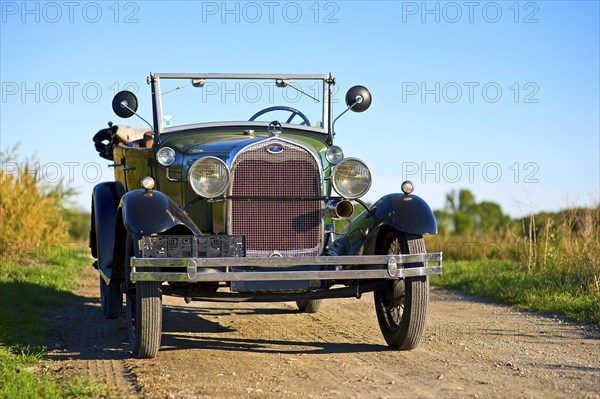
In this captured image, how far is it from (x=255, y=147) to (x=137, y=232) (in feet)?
3.91

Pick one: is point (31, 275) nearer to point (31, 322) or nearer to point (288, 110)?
point (31, 322)

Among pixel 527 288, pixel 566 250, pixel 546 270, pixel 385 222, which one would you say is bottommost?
pixel 527 288

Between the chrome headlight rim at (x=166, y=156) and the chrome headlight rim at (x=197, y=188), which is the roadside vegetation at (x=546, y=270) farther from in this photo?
the chrome headlight rim at (x=166, y=156)

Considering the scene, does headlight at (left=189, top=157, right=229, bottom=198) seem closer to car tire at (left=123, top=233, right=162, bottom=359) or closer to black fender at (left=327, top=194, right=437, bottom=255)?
car tire at (left=123, top=233, right=162, bottom=359)

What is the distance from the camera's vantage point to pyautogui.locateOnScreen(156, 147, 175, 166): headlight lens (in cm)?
720

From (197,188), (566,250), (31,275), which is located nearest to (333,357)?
(197,188)

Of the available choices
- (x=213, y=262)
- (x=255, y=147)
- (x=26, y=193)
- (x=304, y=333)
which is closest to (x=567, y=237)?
(x=304, y=333)

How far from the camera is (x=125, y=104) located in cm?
731

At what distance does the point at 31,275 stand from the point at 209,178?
263 inches

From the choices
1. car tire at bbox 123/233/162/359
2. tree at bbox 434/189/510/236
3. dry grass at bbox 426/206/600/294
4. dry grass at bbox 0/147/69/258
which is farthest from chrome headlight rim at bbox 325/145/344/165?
tree at bbox 434/189/510/236

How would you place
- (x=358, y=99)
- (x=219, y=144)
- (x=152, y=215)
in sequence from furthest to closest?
(x=358, y=99) → (x=219, y=144) → (x=152, y=215)

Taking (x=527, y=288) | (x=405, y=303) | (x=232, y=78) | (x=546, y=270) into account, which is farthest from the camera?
(x=546, y=270)

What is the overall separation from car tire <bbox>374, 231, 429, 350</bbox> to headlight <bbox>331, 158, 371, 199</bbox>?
0.45 metres

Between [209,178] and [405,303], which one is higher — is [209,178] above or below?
above
